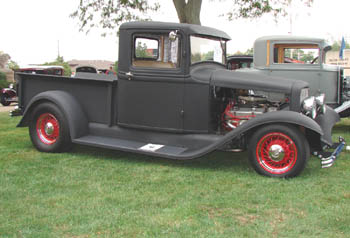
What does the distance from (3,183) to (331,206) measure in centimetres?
345

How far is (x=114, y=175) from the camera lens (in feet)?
15.7

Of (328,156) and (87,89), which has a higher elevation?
(87,89)

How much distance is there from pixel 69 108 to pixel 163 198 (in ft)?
7.95

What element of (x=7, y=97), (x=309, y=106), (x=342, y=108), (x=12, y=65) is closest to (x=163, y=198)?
(x=309, y=106)

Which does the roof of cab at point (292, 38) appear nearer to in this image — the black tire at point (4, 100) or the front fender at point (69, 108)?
the front fender at point (69, 108)

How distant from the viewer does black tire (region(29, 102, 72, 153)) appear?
18.8 feet

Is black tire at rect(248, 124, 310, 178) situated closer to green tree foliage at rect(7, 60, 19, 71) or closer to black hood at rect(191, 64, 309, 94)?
black hood at rect(191, 64, 309, 94)

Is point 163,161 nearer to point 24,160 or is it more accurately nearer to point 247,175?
point 247,175

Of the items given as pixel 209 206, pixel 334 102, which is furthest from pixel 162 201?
pixel 334 102

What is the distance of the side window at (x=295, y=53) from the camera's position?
29.4 ft

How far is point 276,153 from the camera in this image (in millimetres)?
4695

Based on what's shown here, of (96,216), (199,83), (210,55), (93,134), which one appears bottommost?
(96,216)

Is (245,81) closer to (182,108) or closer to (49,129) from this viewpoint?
(182,108)

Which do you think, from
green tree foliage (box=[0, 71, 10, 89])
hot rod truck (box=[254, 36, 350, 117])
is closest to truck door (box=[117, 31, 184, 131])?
hot rod truck (box=[254, 36, 350, 117])
